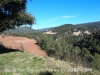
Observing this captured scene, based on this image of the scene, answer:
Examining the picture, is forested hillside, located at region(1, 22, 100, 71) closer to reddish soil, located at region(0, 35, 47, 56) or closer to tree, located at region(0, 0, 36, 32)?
reddish soil, located at region(0, 35, 47, 56)

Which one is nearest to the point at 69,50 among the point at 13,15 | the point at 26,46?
the point at 26,46

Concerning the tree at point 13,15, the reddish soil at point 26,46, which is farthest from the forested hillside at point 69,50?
the tree at point 13,15

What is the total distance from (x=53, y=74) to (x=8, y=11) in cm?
756

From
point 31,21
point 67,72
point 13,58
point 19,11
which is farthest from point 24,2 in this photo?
point 67,72

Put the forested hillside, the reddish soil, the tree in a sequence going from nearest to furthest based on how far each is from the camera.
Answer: the tree → the forested hillside → the reddish soil

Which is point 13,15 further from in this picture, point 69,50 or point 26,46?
point 69,50

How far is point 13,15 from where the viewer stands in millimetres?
14398

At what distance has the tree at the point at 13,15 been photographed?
1397 centimetres

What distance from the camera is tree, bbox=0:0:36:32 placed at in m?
14.0

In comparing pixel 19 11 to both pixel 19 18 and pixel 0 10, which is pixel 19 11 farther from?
pixel 0 10

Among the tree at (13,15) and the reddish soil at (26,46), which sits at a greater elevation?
the tree at (13,15)

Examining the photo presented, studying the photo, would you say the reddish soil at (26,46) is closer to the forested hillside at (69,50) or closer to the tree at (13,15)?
the forested hillside at (69,50)

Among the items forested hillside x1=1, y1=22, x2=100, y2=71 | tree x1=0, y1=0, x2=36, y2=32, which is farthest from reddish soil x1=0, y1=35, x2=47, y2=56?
tree x1=0, y1=0, x2=36, y2=32

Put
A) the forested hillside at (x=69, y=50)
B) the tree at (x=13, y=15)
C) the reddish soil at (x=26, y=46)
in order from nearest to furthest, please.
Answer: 1. the tree at (x=13, y=15)
2. the forested hillside at (x=69, y=50)
3. the reddish soil at (x=26, y=46)
